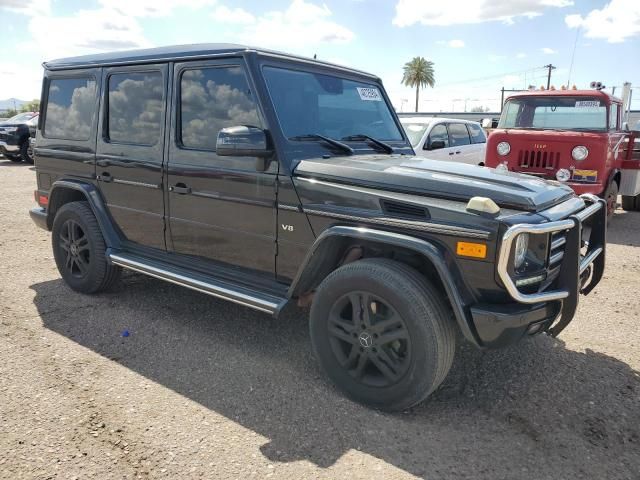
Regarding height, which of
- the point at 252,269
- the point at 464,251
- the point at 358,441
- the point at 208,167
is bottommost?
the point at 358,441

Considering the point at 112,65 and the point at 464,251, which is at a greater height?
the point at 112,65

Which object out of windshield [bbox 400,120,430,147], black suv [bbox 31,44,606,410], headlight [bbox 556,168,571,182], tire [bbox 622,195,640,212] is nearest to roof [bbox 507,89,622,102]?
headlight [bbox 556,168,571,182]

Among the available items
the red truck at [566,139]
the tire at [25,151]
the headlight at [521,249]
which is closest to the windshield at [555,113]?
the red truck at [566,139]

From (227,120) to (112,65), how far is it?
1.46m

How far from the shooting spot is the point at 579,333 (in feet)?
14.1

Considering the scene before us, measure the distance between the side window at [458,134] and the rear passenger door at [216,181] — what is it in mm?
6863

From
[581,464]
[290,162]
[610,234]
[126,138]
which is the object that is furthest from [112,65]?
[610,234]

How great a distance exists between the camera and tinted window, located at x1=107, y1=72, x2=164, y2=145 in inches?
164

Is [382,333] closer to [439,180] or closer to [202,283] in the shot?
[439,180]

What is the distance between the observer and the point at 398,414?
308cm

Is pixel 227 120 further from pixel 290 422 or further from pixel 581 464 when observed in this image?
pixel 581 464

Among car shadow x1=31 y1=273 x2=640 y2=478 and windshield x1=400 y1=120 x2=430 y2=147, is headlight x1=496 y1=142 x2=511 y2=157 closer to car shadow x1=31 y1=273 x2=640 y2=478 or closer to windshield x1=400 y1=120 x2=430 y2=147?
windshield x1=400 y1=120 x2=430 y2=147

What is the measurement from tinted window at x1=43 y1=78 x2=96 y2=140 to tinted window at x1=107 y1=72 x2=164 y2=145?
295mm

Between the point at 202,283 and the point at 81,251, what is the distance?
1.72 meters
